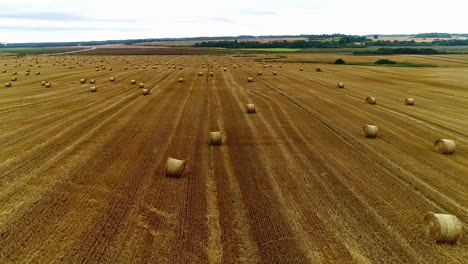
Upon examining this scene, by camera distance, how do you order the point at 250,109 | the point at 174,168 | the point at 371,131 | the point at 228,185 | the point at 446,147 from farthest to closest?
the point at 250,109, the point at 371,131, the point at 446,147, the point at 174,168, the point at 228,185

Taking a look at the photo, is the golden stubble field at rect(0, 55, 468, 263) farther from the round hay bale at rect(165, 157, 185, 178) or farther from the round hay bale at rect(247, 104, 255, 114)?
the round hay bale at rect(247, 104, 255, 114)

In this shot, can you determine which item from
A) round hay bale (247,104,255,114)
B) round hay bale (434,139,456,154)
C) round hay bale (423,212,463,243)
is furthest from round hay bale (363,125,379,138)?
round hay bale (423,212,463,243)

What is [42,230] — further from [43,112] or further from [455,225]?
[43,112]

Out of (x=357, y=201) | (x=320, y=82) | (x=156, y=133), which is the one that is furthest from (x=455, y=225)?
(x=320, y=82)

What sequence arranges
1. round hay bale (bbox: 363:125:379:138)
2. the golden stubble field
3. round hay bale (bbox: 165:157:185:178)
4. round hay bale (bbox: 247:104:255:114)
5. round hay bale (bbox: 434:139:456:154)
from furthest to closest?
round hay bale (bbox: 247:104:255:114) → round hay bale (bbox: 363:125:379:138) → round hay bale (bbox: 434:139:456:154) → round hay bale (bbox: 165:157:185:178) → the golden stubble field

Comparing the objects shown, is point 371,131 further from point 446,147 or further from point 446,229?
point 446,229

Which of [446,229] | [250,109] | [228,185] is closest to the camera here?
[446,229]

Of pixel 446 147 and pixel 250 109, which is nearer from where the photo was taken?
pixel 446 147

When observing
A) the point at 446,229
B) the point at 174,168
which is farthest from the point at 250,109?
the point at 446,229
